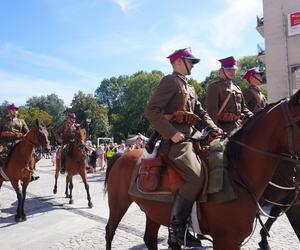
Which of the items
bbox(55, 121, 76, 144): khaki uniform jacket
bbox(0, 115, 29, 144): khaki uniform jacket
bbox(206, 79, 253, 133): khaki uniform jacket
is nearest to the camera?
bbox(206, 79, 253, 133): khaki uniform jacket

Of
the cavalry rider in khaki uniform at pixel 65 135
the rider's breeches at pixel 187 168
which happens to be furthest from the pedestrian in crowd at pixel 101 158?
the rider's breeches at pixel 187 168

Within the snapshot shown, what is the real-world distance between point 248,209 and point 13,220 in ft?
23.8

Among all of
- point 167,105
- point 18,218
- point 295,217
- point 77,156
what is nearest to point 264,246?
point 295,217

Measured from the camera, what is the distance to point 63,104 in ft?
340

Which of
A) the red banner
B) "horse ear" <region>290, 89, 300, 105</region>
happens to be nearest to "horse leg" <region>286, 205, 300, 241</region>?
"horse ear" <region>290, 89, 300, 105</region>

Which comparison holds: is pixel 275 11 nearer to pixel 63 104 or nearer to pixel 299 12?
pixel 299 12

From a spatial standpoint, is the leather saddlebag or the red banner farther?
the red banner

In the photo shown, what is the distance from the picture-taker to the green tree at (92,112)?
71.2 meters

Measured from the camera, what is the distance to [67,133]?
Answer: 12.3 m

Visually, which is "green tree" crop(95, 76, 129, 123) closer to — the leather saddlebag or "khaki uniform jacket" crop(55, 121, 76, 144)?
"khaki uniform jacket" crop(55, 121, 76, 144)

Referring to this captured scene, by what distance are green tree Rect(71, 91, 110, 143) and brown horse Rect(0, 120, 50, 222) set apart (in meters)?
60.0

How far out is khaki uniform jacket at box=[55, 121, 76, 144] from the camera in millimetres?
12250

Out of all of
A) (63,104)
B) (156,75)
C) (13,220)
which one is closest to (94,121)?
(156,75)

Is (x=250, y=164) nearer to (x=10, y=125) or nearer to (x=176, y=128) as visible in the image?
(x=176, y=128)
